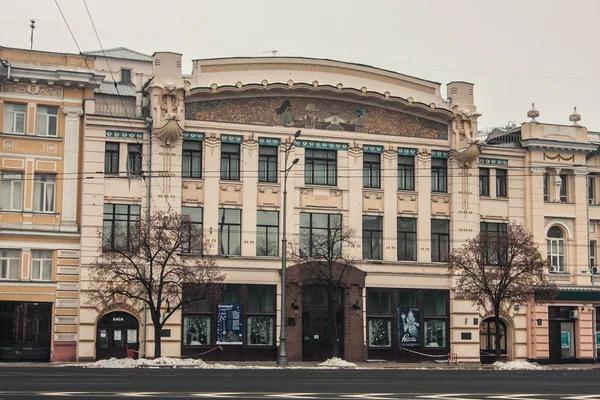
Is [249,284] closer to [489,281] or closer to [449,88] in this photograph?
[489,281]

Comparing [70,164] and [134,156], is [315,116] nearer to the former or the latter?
[134,156]

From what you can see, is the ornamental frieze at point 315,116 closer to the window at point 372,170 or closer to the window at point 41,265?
the window at point 372,170

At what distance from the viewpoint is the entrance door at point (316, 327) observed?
52562 millimetres

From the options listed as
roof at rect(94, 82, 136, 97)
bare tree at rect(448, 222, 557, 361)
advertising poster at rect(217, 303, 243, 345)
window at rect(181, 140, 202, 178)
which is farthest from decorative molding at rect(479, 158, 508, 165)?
roof at rect(94, 82, 136, 97)

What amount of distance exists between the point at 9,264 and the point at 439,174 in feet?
78.5

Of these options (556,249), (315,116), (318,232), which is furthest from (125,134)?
(556,249)

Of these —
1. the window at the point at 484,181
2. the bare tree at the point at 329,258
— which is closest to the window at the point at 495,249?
the window at the point at 484,181

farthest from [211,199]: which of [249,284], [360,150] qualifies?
[360,150]

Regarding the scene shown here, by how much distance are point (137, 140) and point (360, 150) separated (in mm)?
12138

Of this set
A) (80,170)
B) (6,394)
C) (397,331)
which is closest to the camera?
(6,394)

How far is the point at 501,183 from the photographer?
5819cm

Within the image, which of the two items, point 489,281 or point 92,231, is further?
point 489,281

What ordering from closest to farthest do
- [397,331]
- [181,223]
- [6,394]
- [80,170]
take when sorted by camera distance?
[6,394] < [181,223] < [80,170] < [397,331]

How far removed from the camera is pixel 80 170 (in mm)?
49875
